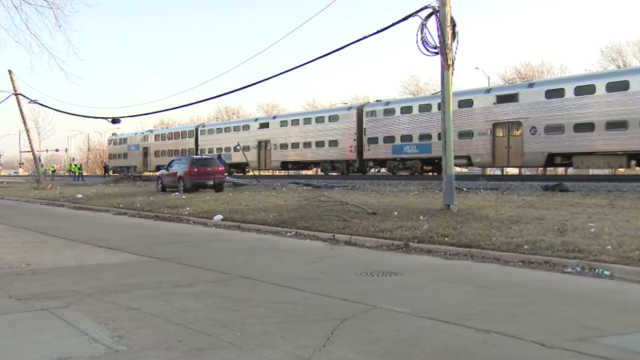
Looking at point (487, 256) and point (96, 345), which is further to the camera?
point (487, 256)

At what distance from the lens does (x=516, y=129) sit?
2181 cm

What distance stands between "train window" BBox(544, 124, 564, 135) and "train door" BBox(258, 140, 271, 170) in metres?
17.9

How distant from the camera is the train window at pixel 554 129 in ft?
67.6

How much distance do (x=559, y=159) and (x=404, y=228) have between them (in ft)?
41.0

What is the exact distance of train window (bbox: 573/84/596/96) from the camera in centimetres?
1962

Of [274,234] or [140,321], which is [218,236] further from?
[140,321]

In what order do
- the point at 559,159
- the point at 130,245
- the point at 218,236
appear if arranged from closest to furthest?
the point at 130,245 → the point at 218,236 → the point at 559,159

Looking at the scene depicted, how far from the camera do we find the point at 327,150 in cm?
2967

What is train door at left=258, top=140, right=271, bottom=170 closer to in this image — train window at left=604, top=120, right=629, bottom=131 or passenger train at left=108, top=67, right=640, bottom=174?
passenger train at left=108, top=67, right=640, bottom=174

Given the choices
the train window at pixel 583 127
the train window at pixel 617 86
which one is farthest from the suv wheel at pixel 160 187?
the train window at pixel 617 86

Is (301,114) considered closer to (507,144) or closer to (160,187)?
(160,187)

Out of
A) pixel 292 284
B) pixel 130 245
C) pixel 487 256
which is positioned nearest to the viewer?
pixel 292 284

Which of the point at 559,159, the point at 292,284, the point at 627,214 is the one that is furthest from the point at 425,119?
the point at 292,284

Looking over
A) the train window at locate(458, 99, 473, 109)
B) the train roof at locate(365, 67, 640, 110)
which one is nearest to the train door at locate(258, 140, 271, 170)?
the train roof at locate(365, 67, 640, 110)
